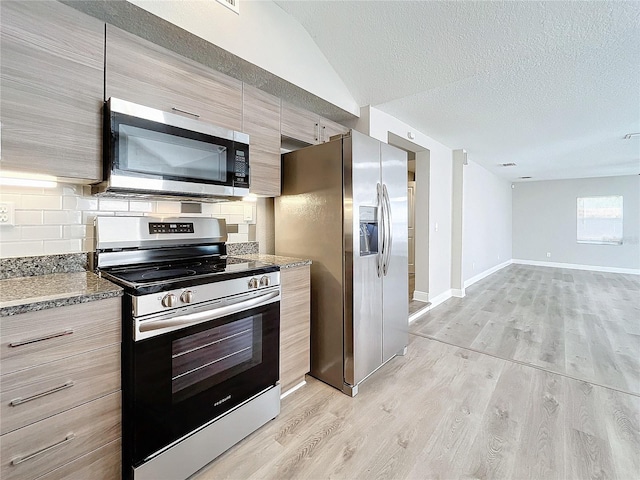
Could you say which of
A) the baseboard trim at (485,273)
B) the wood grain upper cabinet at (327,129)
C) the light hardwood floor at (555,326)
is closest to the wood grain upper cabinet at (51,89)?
the wood grain upper cabinet at (327,129)

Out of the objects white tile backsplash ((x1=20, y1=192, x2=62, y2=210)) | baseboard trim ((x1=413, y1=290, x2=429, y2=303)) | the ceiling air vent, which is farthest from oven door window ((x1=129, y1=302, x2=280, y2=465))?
baseboard trim ((x1=413, y1=290, x2=429, y2=303))

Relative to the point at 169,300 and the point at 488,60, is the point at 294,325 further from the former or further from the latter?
the point at 488,60

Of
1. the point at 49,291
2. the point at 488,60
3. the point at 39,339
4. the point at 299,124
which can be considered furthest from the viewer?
the point at 299,124

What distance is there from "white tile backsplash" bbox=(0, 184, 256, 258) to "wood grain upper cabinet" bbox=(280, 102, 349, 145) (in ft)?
3.78

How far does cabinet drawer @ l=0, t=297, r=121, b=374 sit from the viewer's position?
39.4 inches

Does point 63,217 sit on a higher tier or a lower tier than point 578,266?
higher

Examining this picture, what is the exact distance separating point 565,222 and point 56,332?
10.1m

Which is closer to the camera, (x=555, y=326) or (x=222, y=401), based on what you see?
(x=222, y=401)

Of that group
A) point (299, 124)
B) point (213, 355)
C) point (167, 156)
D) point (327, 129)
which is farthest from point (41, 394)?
point (327, 129)

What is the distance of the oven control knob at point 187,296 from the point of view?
53.4 inches

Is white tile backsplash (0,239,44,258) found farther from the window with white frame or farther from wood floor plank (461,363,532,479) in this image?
the window with white frame

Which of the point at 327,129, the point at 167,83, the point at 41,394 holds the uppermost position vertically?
the point at 327,129

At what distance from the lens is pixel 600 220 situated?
7.39m

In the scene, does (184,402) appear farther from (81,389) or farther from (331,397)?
(331,397)
